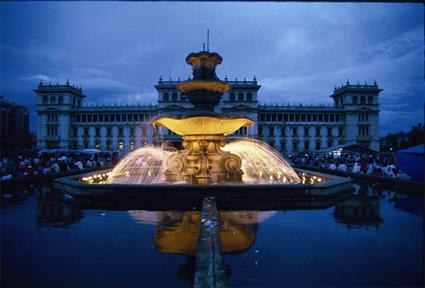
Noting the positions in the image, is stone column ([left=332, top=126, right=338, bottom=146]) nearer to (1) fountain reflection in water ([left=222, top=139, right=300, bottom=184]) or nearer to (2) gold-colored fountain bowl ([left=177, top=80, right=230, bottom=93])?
(1) fountain reflection in water ([left=222, top=139, right=300, bottom=184])

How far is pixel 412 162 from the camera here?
1274 cm

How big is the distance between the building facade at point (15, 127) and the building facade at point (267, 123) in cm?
324

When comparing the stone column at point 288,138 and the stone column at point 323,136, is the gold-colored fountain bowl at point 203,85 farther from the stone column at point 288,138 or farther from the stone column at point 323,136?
the stone column at point 323,136

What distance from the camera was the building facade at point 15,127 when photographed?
6100 centimetres

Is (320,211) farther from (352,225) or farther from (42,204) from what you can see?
(42,204)

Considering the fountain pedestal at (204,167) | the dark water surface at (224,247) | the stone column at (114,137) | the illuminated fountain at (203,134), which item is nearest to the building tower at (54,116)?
the stone column at (114,137)

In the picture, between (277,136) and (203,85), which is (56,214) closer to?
(203,85)

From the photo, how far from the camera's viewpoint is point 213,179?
447 inches

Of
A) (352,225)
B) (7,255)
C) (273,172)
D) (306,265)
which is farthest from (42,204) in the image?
(273,172)

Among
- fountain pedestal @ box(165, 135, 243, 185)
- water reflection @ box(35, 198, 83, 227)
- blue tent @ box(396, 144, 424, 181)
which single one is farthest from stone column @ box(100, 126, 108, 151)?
blue tent @ box(396, 144, 424, 181)

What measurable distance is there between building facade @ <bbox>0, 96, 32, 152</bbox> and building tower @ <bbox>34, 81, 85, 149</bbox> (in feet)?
10.2

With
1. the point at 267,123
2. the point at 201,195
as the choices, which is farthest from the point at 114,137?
the point at 201,195

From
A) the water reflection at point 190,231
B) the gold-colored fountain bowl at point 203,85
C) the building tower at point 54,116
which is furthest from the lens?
the building tower at point 54,116

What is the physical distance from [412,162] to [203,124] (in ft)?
28.4
